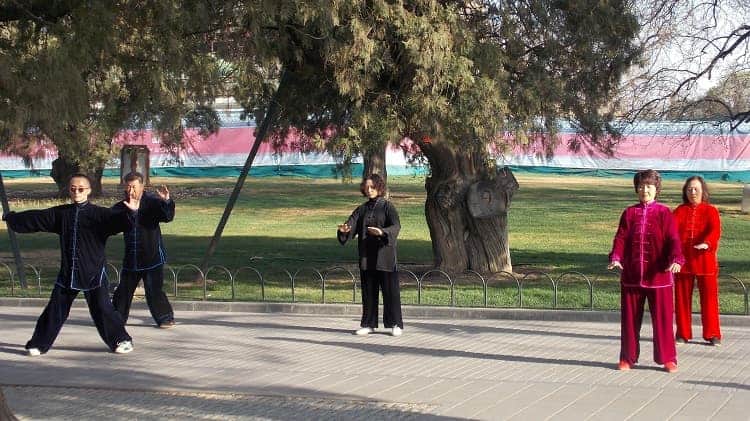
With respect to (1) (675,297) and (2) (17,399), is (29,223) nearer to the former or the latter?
(2) (17,399)

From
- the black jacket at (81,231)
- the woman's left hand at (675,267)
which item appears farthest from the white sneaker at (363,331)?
the woman's left hand at (675,267)

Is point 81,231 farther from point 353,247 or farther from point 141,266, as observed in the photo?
point 353,247

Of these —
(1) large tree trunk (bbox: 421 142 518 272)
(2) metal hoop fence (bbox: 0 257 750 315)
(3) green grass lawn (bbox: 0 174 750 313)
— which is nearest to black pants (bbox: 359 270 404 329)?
(2) metal hoop fence (bbox: 0 257 750 315)

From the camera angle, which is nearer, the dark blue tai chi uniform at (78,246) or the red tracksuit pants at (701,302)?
the dark blue tai chi uniform at (78,246)

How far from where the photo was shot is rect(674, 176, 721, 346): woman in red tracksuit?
10.0m

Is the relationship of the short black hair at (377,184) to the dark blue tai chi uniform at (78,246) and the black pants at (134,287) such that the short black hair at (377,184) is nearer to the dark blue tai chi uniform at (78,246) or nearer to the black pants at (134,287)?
the black pants at (134,287)

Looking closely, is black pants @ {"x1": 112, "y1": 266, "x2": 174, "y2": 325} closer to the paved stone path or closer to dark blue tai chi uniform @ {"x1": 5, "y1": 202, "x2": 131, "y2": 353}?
the paved stone path

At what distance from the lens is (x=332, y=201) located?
3544 centimetres

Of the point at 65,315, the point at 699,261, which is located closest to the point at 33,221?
the point at 65,315

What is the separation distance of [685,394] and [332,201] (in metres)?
27.8

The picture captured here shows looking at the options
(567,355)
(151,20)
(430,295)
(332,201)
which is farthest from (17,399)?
(332,201)

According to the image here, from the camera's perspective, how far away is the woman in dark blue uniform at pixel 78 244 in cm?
962

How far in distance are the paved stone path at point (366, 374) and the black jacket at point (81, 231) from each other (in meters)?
0.70

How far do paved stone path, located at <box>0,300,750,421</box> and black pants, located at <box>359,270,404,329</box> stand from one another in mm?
200
